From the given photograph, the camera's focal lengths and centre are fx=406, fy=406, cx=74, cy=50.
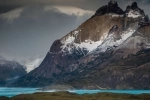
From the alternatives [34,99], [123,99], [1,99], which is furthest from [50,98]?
[123,99]

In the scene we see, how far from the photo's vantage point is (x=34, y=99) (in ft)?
611

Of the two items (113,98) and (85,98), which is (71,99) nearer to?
(85,98)

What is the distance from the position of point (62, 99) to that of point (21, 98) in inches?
990

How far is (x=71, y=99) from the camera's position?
590ft

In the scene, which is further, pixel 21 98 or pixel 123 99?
pixel 21 98

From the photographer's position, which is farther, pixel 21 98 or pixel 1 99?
pixel 21 98

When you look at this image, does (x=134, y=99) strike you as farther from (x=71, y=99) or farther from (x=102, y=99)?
(x=71, y=99)

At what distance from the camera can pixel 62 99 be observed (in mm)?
178875

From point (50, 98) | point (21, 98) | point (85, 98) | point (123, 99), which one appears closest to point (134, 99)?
point (123, 99)

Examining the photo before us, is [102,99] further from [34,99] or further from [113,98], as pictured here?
[34,99]

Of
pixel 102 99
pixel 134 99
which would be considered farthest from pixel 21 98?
pixel 134 99

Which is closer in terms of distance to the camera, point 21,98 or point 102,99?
point 102,99

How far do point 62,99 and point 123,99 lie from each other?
26.8m

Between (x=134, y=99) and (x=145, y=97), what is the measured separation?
13263 millimetres
